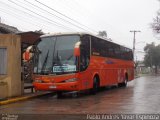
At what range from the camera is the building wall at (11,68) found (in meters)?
18.1

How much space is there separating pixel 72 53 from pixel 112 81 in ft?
23.7

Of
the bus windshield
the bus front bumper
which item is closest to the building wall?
the bus windshield

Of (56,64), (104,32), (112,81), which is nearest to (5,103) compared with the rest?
(56,64)

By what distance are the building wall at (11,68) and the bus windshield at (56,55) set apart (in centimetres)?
102

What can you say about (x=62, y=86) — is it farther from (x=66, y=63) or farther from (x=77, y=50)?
(x=77, y=50)

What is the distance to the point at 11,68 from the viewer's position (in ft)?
60.2

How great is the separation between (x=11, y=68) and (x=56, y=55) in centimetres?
229

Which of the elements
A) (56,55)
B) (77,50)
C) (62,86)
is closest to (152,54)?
(56,55)

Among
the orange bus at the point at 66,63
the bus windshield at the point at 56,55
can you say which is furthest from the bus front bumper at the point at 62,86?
the bus windshield at the point at 56,55

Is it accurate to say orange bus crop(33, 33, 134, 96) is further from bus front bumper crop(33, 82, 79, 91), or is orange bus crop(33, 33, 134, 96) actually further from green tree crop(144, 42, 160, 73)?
green tree crop(144, 42, 160, 73)

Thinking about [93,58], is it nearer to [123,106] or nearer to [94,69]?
[94,69]

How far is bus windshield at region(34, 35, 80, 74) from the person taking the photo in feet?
60.4

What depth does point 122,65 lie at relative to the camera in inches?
1112

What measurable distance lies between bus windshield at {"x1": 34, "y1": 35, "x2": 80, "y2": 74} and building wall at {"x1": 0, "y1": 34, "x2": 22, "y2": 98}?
40.4 inches
